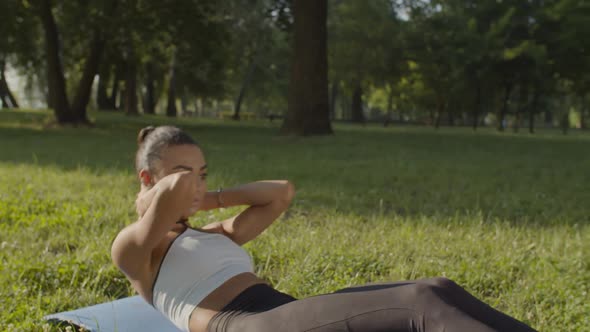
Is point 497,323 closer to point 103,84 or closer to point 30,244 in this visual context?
point 30,244

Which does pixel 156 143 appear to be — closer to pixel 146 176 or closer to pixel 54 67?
pixel 146 176

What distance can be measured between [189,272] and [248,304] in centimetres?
33

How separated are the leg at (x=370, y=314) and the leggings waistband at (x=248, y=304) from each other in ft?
0.20

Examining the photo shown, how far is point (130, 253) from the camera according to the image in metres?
2.61

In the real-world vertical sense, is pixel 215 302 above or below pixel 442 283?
below

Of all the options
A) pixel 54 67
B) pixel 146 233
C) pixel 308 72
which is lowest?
pixel 146 233

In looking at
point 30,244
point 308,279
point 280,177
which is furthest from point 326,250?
point 280,177

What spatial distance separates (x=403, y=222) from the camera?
582 centimetres

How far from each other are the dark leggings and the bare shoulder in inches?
17.6

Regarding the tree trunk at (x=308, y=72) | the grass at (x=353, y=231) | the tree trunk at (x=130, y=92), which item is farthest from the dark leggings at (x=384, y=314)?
the tree trunk at (x=130, y=92)

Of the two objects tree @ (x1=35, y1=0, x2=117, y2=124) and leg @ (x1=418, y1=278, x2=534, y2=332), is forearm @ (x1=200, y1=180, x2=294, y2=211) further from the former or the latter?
tree @ (x1=35, y1=0, x2=117, y2=124)

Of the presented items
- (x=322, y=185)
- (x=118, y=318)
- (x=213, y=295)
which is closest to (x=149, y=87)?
(x=322, y=185)

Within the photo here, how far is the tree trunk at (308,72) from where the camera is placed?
17.4 metres

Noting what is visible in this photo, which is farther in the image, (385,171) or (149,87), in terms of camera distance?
(149,87)
